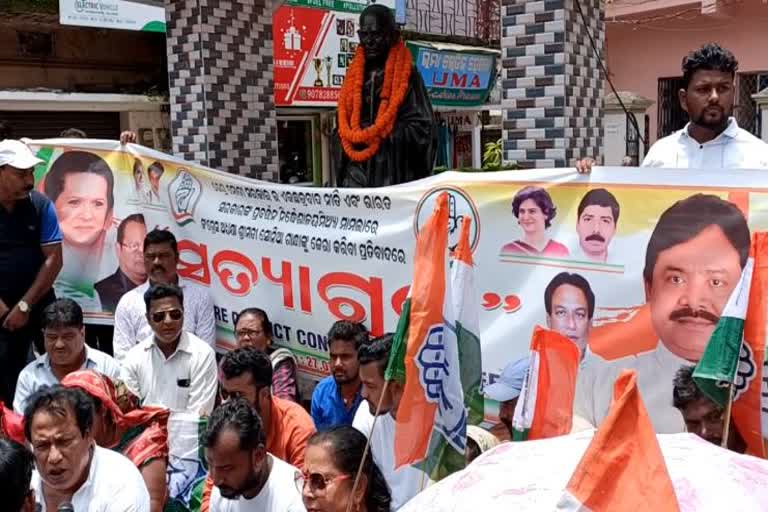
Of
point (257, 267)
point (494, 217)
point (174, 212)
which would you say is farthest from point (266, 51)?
point (494, 217)

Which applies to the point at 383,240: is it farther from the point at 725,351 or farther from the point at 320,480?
the point at 725,351

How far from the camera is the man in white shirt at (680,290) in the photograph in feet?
10.3

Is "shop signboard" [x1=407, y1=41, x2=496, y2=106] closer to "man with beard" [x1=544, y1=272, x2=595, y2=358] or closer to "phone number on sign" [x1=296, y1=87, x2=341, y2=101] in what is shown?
"phone number on sign" [x1=296, y1=87, x2=341, y2=101]

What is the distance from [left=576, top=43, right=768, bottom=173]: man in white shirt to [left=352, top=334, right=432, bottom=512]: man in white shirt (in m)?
1.15

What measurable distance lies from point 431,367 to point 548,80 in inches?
107

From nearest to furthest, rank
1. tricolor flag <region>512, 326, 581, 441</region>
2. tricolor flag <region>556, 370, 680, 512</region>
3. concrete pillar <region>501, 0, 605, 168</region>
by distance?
1. tricolor flag <region>556, 370, 680, 512</region>
2. tricolor flag <region>512, 326, 581, 441</region>
3. concrete pillar <region>501, 0, 605, 168</region>

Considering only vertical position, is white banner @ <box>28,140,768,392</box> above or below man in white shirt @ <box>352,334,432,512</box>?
above

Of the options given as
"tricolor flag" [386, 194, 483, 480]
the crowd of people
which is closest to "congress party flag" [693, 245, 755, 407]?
the crowd of people

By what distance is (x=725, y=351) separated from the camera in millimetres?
2488

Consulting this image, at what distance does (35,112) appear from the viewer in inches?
474

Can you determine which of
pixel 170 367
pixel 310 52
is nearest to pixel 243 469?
pixel 170 367

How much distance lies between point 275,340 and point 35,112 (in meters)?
8.72

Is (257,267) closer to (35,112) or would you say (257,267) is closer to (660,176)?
(660,176)

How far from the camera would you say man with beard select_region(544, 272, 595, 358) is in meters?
3.51
